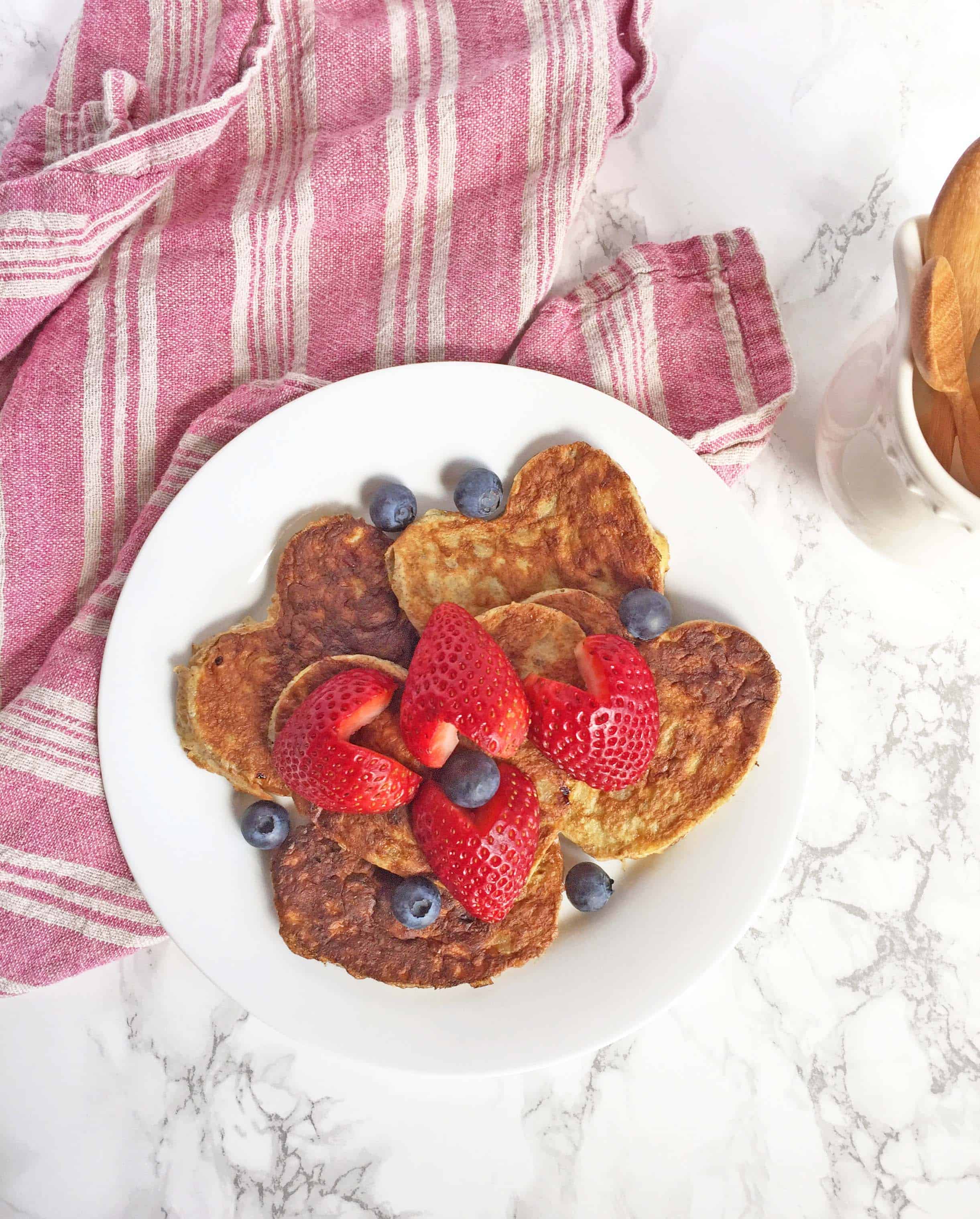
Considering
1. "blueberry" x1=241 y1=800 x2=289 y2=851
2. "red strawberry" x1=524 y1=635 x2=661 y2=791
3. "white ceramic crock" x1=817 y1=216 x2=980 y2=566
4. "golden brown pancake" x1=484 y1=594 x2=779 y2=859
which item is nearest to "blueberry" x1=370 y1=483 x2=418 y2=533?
"golden brown pancake" x1=484 y1=594 x2=779 y2=859

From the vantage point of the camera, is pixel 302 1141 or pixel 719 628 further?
pixel 302 1141

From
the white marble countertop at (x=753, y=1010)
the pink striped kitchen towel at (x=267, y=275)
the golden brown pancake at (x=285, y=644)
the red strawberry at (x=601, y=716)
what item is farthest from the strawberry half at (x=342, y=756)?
the white marble countertop at (x=753, y=1010)

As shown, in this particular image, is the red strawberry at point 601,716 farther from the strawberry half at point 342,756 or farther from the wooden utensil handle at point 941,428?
the wooden utensil handle at point 941,428

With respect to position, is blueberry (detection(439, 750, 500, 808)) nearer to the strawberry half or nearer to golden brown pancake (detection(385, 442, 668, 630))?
the strawberry half

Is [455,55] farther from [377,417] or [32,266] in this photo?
[32,266]

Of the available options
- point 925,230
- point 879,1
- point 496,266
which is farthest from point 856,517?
point 879,1

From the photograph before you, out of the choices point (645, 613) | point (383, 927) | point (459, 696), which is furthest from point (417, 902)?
point (645, 613)

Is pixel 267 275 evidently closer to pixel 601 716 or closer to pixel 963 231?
pixel 601 716
